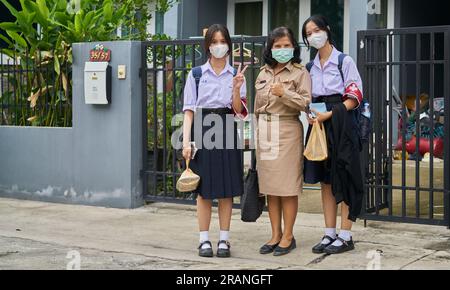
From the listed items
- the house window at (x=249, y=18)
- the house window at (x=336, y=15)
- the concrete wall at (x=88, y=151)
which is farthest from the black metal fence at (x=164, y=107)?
the house window at (x=249, y=18)

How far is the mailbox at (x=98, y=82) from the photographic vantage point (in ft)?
30.0

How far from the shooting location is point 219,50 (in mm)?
6547

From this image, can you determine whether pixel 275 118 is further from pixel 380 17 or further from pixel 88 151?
pixel 380 17

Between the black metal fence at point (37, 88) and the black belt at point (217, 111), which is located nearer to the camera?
the black belt at point (217, 111)

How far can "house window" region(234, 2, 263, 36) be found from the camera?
1416 cm

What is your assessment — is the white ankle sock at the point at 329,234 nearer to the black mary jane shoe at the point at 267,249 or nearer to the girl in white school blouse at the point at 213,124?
the black mary jane shoe at the point at 267,249

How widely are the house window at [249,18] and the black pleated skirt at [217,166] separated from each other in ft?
25.2

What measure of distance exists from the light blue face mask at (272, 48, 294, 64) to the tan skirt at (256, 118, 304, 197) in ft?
1.68

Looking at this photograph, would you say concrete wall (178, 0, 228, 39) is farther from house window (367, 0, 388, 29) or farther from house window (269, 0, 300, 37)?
house window (367, 0, 388, 29)

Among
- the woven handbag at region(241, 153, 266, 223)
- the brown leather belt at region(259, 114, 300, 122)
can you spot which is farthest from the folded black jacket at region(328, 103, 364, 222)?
the woven handbag at region(241, 153, 266, 223)

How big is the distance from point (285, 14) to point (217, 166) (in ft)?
25.5

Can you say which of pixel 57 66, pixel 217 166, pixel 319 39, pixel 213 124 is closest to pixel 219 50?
pixel 213 124

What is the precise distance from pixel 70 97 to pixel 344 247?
4.61 m

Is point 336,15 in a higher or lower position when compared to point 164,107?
higher
